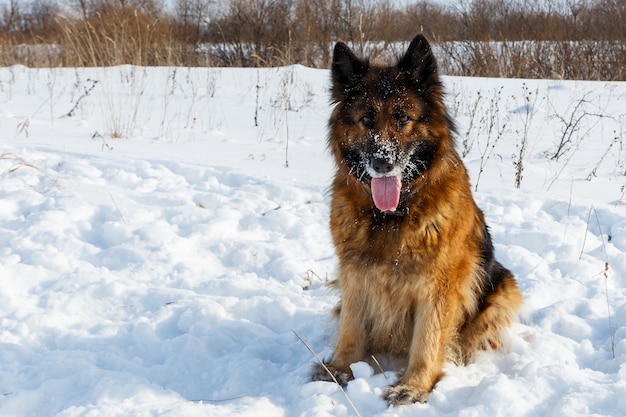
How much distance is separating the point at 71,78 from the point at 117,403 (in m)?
11.3

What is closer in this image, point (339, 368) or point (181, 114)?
point (339, 368)

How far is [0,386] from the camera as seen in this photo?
262cm

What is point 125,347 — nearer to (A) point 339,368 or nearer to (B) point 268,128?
(A) point 339,368

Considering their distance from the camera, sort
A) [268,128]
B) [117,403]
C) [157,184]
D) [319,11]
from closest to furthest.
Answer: [117,403]
[157,184]
[268,128]
[319,11]

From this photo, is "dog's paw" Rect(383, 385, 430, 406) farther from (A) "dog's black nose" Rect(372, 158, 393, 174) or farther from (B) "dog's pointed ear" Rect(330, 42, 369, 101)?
(B) "dog's pointed ear" Rect(330, 42, 369, 101)

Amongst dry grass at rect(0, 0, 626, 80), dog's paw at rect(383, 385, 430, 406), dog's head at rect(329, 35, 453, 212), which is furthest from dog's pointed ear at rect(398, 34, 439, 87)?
dry grass at rect(0, 0, 626, 80)

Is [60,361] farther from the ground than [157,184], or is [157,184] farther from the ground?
[157,184]

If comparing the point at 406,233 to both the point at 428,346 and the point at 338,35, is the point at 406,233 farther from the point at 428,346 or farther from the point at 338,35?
the point at 338,35

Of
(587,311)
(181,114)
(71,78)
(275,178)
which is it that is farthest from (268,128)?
(587,311)

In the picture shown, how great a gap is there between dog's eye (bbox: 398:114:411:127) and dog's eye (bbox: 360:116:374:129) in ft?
0.46

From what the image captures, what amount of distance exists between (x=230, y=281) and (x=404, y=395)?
1601mm

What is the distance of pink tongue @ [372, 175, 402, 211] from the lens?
107 inches

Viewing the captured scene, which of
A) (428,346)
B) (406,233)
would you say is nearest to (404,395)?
(428,346)

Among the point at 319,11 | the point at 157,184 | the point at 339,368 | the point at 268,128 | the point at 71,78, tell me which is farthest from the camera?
the point at 319,11
